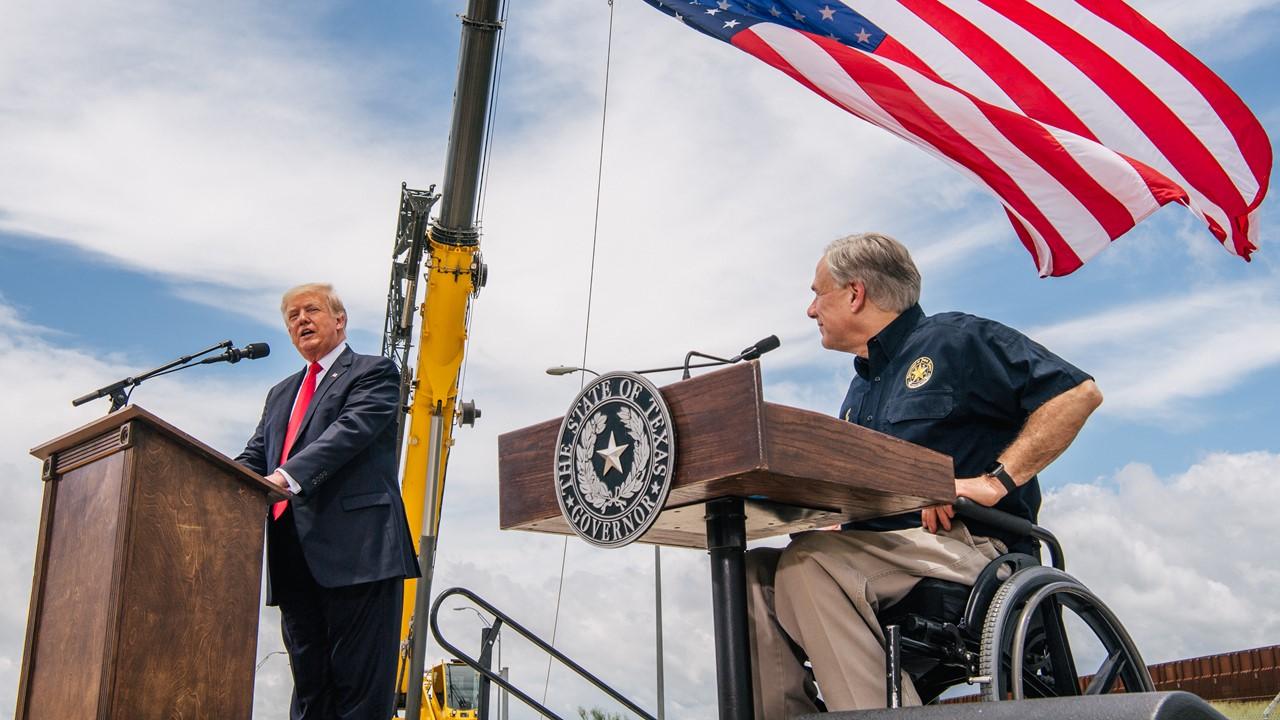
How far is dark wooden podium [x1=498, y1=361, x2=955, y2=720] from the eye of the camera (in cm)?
189

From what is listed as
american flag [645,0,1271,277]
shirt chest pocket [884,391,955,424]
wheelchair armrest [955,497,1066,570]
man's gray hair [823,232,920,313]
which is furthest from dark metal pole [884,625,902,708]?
american flag [645,0,1271,277]

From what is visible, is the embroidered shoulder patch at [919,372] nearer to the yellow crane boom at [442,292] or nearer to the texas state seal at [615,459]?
the texas state seal at [615,459]

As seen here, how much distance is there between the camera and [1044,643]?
244cm

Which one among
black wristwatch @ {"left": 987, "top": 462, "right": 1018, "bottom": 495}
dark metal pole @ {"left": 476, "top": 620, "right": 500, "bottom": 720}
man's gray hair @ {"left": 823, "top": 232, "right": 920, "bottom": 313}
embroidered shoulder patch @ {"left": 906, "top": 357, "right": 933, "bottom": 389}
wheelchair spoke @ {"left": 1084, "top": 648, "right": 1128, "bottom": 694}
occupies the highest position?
man's gray hair @ {"left": 823, "top": 232, "right": 920, "bottom": 313}

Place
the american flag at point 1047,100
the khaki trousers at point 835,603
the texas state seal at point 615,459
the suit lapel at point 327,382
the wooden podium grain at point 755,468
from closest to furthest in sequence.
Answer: the wooden podium grain at point 755,468
the texas state seal at point 615,459
the khaki trousers at point 835,603
the suit lapel at point 327,382
the american flag at point 1047,100

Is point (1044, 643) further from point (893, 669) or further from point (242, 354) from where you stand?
point (242, 354)

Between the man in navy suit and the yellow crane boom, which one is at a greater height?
the yellow crane boom

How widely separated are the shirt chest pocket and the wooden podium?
1.65 metres

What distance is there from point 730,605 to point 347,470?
1.75m

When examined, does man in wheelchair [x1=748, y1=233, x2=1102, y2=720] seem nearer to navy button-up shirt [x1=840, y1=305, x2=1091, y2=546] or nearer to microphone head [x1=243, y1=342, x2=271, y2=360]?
navy button-up shirt [x1=840, y1=305, x2=1091, y2=546]

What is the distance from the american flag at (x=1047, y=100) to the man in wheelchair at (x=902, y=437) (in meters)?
1.55

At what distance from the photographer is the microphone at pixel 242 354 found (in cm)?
415

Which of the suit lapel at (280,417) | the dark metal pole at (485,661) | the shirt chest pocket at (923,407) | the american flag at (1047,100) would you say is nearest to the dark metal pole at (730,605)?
the shirt chest pocket at (923,407)

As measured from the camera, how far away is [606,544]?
6.93ft
